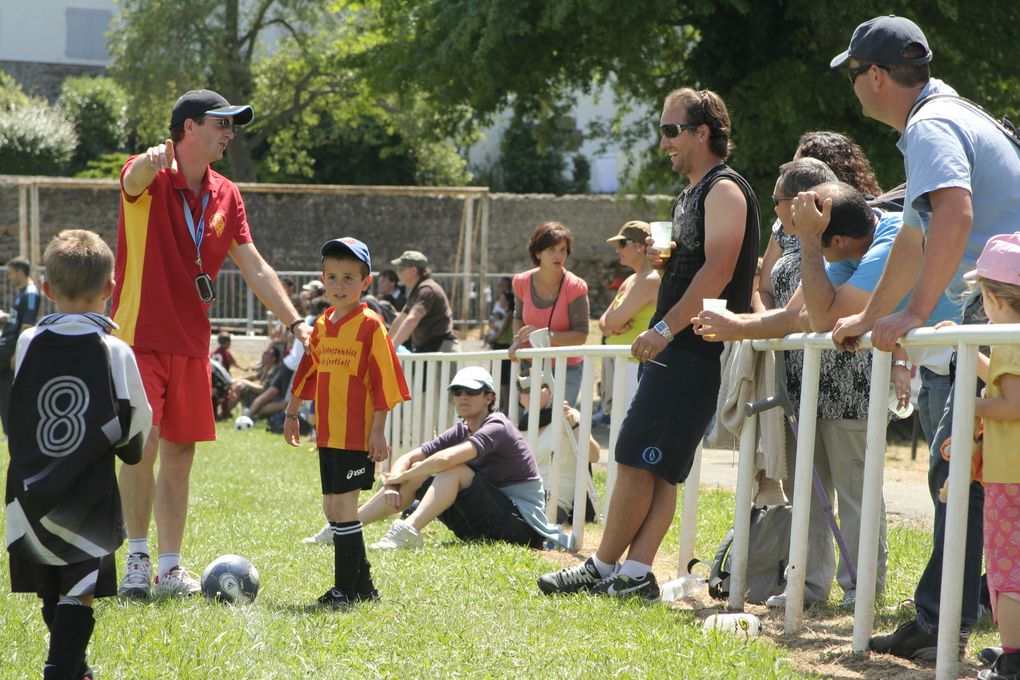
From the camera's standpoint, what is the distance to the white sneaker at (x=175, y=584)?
5121mm

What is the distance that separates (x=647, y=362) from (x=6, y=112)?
37.5 metres

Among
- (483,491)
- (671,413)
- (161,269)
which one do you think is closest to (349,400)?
(161,269)

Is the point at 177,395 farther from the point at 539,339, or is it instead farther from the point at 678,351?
the point at 539,339

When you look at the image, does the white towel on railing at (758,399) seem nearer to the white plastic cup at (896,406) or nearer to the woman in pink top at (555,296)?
the white plastic cup at (896,406)

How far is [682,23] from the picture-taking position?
1594cm

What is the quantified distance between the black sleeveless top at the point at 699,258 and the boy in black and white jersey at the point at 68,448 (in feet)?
7.24

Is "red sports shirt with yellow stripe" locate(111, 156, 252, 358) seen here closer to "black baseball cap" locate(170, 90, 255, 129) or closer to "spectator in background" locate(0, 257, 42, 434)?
"black baseball cap" locate(170, 90, 255, 129)

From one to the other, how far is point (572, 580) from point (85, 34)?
49.0 m

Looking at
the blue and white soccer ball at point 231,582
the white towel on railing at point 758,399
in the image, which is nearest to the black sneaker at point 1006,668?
the white towel on railing at point 758,399

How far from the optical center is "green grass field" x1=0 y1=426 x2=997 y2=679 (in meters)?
3.86

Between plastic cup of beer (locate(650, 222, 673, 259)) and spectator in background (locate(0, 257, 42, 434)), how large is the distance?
8.73 metres

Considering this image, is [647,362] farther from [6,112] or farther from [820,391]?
[6,112]

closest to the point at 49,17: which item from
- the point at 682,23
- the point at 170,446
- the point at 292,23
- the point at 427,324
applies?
the point at 292,23

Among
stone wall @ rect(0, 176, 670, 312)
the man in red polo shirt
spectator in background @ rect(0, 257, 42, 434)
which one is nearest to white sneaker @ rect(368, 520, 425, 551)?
the man in red polo shirt
